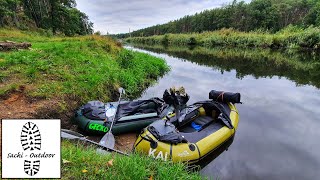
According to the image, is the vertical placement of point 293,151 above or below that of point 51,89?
below

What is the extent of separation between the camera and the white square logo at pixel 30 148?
2.48 m

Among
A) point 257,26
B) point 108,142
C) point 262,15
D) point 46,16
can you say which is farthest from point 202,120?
point 257,26

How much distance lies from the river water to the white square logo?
3091 mm

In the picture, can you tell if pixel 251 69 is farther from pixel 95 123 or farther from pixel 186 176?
pixel 186 176

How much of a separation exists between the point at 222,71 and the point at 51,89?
35.4ft

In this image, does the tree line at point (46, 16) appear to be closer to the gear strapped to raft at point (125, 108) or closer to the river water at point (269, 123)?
the river water at point (269, 123)

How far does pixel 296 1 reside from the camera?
230 ft

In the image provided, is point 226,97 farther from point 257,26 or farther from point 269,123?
point 257,26

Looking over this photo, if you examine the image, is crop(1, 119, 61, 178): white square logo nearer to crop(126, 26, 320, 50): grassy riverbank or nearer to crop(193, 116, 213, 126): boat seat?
crop(193, 116, 213, 126): boat seat

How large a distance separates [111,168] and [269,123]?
203 inches

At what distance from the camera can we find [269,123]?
7027 millimetres

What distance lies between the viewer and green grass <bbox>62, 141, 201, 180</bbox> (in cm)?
312

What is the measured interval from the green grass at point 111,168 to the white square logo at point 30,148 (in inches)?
19.7

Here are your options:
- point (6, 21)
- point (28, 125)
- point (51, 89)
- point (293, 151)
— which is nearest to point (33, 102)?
point (51, 89)
